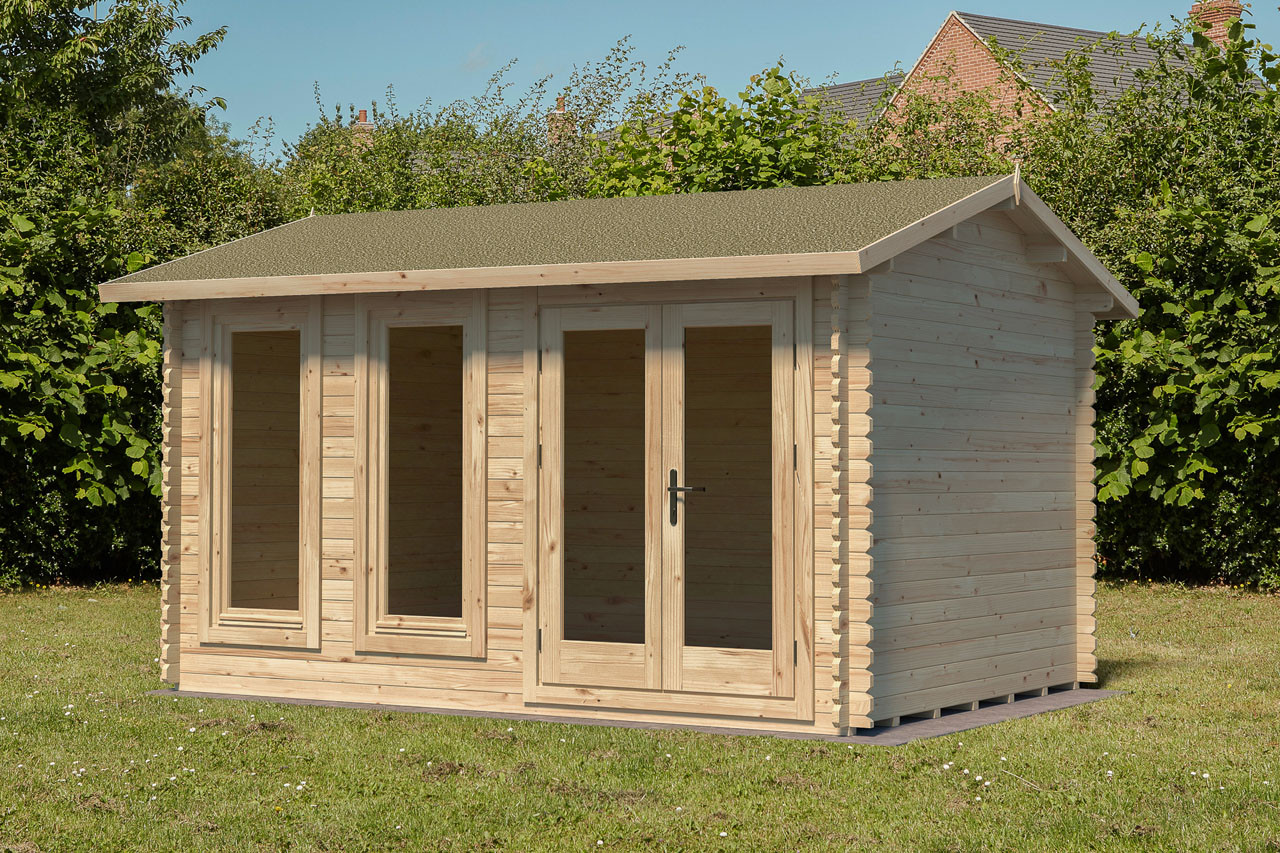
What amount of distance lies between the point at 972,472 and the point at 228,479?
425cm

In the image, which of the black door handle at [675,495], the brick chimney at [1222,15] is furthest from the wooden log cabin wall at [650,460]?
the brick chimney at [1222,15]

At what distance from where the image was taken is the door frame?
25.2 feet

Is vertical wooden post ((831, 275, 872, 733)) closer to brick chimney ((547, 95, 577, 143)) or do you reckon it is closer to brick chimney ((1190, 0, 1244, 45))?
brick chimney ((547, 95, 577, 143))

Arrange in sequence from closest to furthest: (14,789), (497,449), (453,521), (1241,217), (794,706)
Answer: (14,789) < (794,706) < (497,449) < (453,521) < (1241,217)

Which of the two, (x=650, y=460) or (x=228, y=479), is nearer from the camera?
(x=650, y=460)

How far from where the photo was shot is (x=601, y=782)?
259 inches

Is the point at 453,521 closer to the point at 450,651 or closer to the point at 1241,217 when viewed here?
the point at 450,651

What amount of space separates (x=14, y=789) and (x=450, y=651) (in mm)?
2535

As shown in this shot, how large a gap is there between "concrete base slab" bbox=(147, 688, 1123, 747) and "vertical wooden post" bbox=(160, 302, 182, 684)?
0.97 feet

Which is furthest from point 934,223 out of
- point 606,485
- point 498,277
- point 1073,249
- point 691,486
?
point 606,485

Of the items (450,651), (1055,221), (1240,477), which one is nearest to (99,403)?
(450,651)

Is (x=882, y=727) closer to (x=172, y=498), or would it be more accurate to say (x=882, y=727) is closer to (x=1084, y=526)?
(x=1084, y=526)

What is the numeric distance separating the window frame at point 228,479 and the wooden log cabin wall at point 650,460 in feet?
0.05

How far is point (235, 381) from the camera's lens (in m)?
9.41
